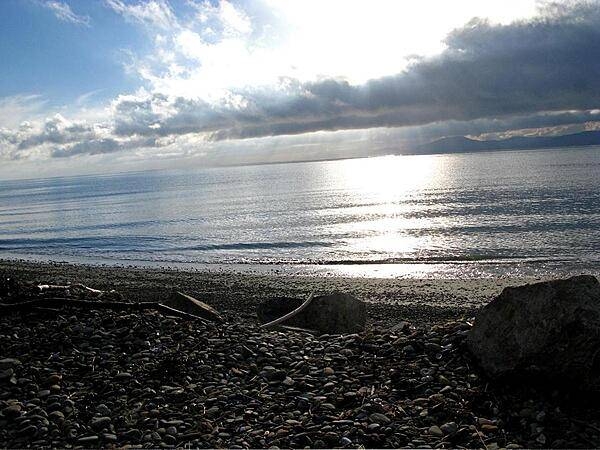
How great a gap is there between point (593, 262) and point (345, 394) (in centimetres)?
2437

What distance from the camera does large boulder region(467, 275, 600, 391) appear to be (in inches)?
264

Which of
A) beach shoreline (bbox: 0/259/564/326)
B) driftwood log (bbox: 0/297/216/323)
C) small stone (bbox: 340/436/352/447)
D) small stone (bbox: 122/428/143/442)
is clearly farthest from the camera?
beach shoreline (bbox: 0/259/564/326)

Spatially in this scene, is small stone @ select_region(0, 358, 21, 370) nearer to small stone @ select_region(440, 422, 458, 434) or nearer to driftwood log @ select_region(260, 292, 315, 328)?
driftwood log @ select_region(260, 292, 315, 328)

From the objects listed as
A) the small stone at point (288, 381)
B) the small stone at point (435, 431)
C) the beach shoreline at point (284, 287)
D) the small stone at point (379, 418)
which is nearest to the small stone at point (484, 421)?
the small stone at point (435, 431)

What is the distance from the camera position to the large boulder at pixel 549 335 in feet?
22.0

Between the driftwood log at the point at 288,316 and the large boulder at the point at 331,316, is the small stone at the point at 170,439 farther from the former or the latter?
the large boulder at the point at 331,316

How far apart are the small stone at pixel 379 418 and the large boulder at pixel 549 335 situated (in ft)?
6.12

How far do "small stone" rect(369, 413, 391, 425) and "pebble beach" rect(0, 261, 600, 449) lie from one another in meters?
0.02

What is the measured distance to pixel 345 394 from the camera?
7125mm

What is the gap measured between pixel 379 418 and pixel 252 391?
6.28 ft

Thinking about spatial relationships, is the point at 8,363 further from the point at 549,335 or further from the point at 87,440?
A: the point at 549,335

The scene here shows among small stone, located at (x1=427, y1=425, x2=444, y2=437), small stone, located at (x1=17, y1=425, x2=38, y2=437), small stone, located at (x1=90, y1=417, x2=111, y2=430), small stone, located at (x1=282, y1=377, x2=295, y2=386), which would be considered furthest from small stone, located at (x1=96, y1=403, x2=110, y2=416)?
small stone, located at (x1=427, y1=425, x2=444, y2=437)

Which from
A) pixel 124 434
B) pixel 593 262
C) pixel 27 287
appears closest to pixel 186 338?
pixel 124 434

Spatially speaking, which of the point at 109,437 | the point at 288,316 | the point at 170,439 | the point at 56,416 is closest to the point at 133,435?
the point at 109,437
